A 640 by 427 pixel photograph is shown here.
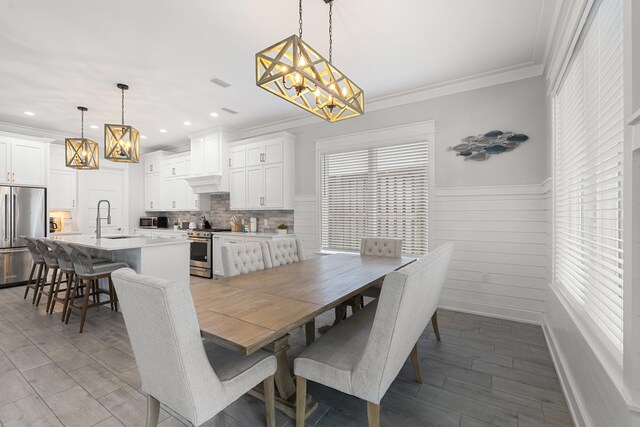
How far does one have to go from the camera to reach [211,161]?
222 inches

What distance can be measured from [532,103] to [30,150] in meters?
7.51

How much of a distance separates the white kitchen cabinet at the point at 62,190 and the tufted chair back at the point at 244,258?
5227 mm

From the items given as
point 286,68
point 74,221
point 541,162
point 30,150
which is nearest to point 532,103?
point 541,162

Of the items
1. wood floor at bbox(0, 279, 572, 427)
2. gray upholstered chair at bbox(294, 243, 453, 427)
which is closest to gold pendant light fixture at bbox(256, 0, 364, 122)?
gray upholstered chair at bbox(294, 243, 453, 427)

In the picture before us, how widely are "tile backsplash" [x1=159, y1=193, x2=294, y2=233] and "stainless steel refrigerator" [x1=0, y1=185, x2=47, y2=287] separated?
8.11 ft

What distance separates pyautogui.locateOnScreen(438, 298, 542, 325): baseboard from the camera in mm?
3234

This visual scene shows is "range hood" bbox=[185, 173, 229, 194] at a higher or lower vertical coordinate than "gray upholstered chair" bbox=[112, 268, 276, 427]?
higher

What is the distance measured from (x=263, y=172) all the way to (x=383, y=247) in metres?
2.67

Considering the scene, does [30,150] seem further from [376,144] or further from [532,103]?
[532,103]

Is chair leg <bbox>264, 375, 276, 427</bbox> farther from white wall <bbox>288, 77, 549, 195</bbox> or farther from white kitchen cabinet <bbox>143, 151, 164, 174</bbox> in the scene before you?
white kitchen cabinet <bbox>143, 151, 164, 174</bbox>

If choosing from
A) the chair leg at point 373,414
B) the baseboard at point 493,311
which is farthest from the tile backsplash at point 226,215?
the chair leg at point 373,414

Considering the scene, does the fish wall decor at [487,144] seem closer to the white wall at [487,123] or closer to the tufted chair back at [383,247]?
the white wall at [487,123]

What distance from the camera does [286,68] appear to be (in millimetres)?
1676

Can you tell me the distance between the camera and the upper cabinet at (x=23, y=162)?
4.83 meters
